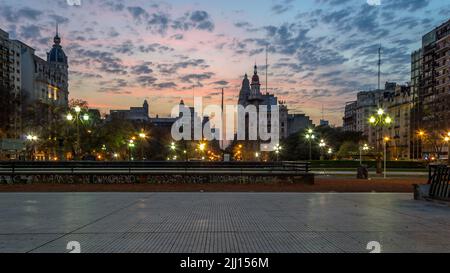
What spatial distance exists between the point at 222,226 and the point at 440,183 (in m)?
10.0

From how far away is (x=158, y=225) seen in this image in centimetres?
991

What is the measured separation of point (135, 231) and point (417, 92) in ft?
386

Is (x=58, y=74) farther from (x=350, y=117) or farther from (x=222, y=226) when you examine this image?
(x=222, y=226)

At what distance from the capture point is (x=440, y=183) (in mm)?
15328

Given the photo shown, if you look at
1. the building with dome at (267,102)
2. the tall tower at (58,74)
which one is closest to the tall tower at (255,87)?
the building with dome at (267,102)

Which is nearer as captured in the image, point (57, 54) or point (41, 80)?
point (41, 80)

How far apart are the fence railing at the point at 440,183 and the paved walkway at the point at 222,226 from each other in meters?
0.83

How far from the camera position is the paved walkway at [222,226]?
7609 mm

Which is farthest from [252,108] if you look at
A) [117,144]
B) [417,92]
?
[117,144]

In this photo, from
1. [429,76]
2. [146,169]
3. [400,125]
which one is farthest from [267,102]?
[146,169]

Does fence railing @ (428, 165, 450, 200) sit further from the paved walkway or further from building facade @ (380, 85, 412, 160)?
building facade @ (380, 85, 412, 160)

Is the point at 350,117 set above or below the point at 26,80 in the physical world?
below
